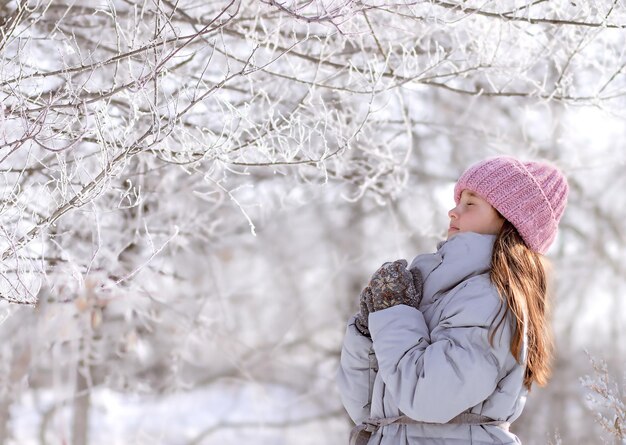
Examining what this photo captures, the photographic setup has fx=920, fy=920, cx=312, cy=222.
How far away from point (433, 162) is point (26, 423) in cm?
773

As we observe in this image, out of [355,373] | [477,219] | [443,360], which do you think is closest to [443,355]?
[443,360]

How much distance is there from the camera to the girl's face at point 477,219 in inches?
102

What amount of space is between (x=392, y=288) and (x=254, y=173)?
12.0ft

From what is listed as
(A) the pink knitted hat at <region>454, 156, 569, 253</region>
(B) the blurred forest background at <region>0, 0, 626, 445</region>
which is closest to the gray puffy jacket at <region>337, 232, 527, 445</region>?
(A) the pink knitted hat at <region>454, 156, 569, 253</region>

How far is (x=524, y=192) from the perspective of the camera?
2.57 meters

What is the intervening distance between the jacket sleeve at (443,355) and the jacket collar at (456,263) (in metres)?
0.07

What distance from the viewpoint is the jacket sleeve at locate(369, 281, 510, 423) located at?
2291mm

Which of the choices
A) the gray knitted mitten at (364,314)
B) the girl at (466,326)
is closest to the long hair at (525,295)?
the girl at (466,326)

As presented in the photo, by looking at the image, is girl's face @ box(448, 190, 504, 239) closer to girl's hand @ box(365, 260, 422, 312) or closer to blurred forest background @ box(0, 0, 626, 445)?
girl's hand @ box(365, 260, 422, 312)

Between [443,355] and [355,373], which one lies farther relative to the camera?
[355,373]

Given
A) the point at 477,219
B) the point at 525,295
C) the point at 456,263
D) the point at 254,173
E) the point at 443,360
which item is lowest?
the point at 443,360

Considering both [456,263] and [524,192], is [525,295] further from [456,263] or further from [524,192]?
[524,192]

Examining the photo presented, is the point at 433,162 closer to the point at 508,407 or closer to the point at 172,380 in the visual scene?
the point at 172,380

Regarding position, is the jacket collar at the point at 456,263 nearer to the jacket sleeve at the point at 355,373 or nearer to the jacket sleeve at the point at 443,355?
the jacket sleeve at the point at 443,355
